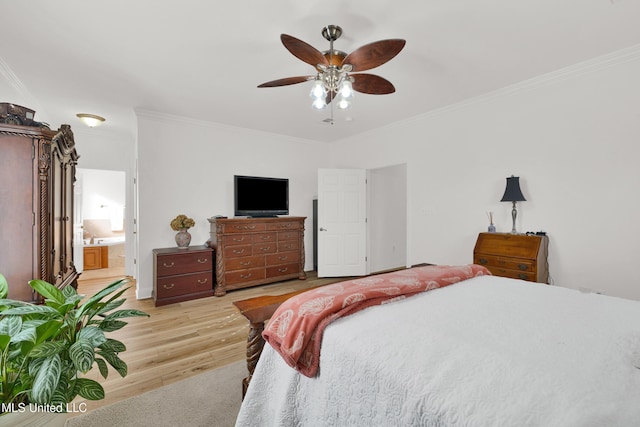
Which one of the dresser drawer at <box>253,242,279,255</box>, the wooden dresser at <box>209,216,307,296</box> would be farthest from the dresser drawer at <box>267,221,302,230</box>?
the dresser drawer at <box>253,242,279,255</box>

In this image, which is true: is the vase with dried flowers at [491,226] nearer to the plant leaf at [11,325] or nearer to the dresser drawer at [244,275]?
the dresser drawer at [244,275]

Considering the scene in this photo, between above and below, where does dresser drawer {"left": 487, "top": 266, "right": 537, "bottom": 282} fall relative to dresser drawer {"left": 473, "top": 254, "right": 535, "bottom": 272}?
below

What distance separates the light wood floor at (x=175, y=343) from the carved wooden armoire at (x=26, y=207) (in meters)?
0.85

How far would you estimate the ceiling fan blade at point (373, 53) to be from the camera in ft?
5.52

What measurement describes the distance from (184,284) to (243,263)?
84 centimetres

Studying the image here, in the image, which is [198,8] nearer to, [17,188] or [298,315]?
[17,188]

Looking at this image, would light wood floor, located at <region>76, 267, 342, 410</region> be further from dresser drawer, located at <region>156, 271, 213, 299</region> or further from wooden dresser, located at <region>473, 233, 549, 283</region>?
wooden dresser, located at <region>473, 233, 549, 283</region>

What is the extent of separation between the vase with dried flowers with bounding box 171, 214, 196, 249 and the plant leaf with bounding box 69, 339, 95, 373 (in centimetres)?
317

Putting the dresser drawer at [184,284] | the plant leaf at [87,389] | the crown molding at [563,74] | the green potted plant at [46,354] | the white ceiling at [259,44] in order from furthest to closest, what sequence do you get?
1. the dresser drawer at [184,284]
2. the crown molding at [563,74]
3. the white ceiling at [259,44]
4. the plant leaf at [87,389]
5. the green potted plant at [46,354]

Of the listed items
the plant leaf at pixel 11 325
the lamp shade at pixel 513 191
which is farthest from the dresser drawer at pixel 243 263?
the lamp shade at pixel 513 191

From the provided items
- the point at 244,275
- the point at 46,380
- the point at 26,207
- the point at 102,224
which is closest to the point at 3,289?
the point at 46,380

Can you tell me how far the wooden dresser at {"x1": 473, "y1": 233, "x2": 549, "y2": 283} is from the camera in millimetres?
2619

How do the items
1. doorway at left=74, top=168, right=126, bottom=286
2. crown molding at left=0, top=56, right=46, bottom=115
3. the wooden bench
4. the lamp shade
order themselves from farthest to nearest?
doorway at left=74, top=168, right=126, bottom=286
the lamp shade
crown molding at left=0, top=56, right=46, bottom=115
the wooden bench

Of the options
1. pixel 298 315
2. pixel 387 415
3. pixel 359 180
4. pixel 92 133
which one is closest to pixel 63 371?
pixel 298 315
